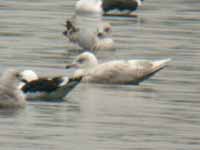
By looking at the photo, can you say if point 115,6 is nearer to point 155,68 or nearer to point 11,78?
point 155,68

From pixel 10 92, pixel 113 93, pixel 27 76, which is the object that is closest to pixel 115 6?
pixel 113 93

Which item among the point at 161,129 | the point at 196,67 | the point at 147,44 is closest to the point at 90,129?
the point at 161,129

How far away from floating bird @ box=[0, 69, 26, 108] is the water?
0.19 metres

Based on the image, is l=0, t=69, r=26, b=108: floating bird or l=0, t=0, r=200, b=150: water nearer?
l=0, t=0, r=200, b=150: water

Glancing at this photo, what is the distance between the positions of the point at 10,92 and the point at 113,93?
2626mm

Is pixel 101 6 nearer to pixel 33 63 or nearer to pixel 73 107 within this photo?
pixel 33 63

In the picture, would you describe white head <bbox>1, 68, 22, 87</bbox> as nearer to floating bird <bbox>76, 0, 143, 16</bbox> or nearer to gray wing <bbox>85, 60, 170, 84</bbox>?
gray wing <bbox>85, 60, 170, 84</bbox>

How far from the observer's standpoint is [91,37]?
30.0 m

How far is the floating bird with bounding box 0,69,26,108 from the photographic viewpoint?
2119 cm

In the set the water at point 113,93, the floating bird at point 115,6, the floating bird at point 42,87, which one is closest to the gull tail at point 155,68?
the water at point 113,93

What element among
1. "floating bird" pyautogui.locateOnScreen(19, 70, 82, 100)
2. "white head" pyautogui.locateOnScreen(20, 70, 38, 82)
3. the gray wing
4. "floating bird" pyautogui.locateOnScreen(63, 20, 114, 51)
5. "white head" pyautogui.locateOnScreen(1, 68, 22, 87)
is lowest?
"floating bird" pyautogui.locateOnScreen(63, 20, 114, 51)

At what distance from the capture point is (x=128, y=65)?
25.0 meters

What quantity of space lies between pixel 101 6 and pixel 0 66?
12179 mm

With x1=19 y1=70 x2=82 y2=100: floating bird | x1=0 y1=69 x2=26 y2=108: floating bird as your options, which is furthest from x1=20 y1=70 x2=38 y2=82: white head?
x1=0 y1=69 x2=26 y2=108: floating bird
